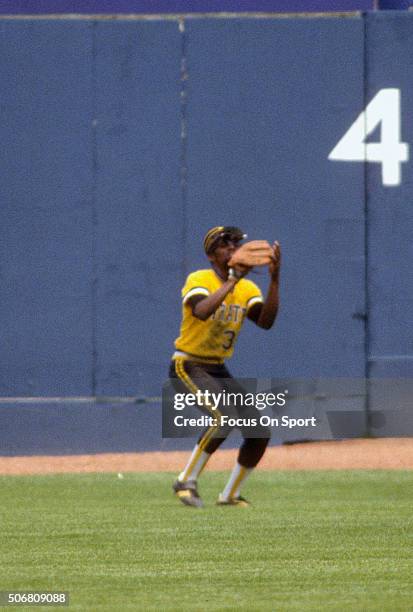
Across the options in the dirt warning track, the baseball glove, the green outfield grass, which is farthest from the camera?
the dirt warning track

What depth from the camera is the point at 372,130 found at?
1503cm

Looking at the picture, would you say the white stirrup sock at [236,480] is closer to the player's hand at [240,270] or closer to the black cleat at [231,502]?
the black cleat at [231,502]

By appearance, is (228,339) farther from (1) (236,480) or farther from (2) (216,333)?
(1) (236,480)

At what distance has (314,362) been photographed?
49.5 ft

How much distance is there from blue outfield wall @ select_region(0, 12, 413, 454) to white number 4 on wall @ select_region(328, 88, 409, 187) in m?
0.07

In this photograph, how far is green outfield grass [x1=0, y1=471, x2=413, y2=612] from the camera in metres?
6.57

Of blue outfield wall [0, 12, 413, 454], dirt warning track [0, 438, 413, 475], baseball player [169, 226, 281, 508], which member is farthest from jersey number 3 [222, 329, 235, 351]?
blue outfield wall [0, 12, 413, 454]

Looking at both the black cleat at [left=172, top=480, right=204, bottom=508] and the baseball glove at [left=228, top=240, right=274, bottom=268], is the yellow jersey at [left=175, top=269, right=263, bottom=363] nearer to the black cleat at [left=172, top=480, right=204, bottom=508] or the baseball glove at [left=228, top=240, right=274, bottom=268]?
the baseball glove at [left=228, top=240, right=274, bottom=268]

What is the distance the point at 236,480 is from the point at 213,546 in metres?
2.15

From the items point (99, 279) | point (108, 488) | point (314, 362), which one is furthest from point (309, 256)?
point (108, 488)

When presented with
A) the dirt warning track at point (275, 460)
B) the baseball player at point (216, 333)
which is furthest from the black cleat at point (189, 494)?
the dirt warning track at point (275, 460)

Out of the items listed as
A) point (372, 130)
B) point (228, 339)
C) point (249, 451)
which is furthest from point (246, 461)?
point (372, 130)

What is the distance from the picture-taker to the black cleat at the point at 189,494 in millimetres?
10289

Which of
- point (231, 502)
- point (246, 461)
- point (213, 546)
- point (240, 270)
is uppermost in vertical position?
point (240, 270)
